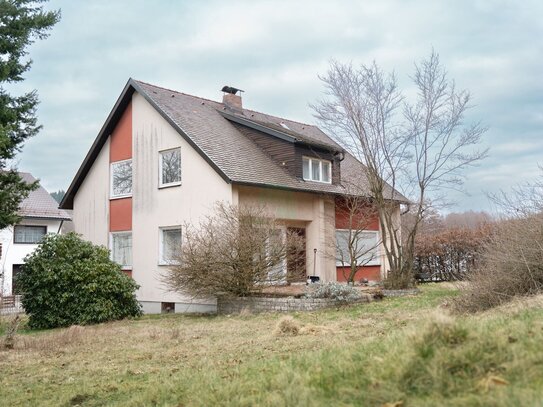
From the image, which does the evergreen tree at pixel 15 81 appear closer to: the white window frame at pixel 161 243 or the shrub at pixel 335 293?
the white window frame at pixel 161 243

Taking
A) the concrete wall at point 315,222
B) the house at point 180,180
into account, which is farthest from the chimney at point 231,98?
the concrete wall at point 315,222

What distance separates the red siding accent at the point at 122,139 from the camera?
20.3 meters

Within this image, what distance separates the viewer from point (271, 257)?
14320mm

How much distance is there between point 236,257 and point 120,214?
7.92m

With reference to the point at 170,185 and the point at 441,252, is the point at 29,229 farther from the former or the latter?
the point at 441,252

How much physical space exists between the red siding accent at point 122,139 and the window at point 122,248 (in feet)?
9.71

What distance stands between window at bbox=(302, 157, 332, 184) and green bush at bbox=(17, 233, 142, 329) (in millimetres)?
8000

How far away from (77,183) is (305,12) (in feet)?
45.4

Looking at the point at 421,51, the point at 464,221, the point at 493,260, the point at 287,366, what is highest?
the point at 421,51

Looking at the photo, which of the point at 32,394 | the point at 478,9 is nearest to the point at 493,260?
the point at 478,9

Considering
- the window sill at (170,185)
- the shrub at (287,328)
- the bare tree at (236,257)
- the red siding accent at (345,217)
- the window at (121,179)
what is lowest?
the shrub at (287,328)

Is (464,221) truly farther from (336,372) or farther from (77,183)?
(336,372)

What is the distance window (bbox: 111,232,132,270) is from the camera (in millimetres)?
19922

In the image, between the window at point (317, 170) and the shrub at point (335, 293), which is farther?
the window at point (317, 170)
